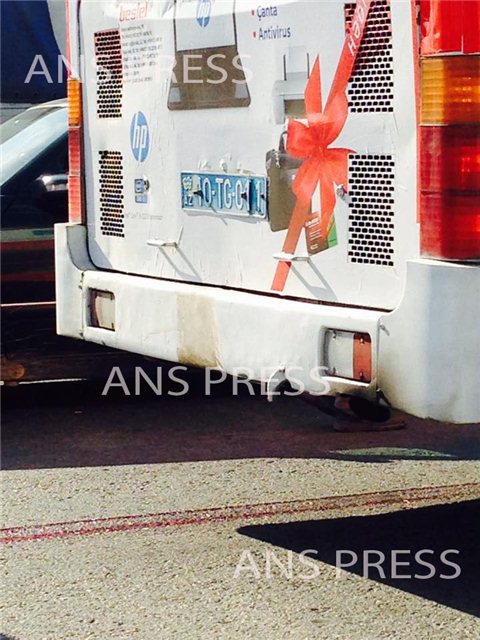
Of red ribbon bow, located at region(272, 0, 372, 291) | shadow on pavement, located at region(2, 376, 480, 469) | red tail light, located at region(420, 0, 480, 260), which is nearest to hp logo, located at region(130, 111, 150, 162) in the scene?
red ribbon bow, located at region(272, 0, 372, 291)

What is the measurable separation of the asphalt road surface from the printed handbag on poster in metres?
1.28

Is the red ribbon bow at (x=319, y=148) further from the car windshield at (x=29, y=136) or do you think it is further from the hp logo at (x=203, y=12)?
the car windshield at (x=29, y=136)

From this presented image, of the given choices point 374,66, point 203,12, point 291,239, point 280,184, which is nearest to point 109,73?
point 203,12

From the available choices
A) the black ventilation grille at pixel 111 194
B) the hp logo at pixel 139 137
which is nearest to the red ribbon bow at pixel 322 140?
the hp logo at pixel 139 137

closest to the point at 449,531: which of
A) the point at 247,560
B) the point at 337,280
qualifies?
the point at 247,560

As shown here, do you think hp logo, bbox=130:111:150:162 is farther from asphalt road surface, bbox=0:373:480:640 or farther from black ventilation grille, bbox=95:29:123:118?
asphalt road surface, bbox=0:373:480:640

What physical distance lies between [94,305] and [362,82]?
6.31 feet

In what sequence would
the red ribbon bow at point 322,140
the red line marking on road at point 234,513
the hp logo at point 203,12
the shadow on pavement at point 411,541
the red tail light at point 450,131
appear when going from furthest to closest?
1. the red line marking on road at point 234,513
2. the hp logo at point 203,12
3. the shadow on pavement at point 411,541
4. the red ribbon bow at point 322,140
5. the red tail light at point 450,131

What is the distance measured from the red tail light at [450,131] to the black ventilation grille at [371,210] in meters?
0.25

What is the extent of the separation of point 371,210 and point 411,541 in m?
1.44

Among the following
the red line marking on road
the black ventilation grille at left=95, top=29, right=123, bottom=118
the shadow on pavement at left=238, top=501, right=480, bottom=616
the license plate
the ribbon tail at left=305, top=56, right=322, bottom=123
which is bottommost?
the shadow on pavement at left=238, top=501, right=480, bottom=616

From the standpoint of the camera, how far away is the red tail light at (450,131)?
13.8 ft

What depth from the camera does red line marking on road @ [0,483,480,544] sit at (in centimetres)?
550

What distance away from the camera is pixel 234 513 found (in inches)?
226
